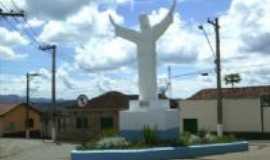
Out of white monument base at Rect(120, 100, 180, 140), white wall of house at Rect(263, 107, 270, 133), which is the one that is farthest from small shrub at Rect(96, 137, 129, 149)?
white wall of house at Rect(263, 107, 270, 133)

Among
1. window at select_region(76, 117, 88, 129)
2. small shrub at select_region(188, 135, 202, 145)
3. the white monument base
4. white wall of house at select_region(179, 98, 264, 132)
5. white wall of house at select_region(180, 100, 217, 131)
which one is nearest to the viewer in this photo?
the white monument base

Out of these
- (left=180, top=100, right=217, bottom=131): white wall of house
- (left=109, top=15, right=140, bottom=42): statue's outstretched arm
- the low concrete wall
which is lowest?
the low concrete wall

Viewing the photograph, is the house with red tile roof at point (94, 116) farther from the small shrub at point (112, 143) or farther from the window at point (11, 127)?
the small shrub at point (112, 143)

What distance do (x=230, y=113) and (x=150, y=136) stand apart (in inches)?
1090

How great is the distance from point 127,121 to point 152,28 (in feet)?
14.5

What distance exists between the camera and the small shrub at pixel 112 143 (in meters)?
24.4

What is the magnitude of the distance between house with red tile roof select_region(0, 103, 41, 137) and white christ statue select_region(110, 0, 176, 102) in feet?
149

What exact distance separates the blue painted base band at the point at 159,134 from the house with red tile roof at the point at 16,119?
45.6 m

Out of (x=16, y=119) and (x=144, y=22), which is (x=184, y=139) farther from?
(x=16, y=119)

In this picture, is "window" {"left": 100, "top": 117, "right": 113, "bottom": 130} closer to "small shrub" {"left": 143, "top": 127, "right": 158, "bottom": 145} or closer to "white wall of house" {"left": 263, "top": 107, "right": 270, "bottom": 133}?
"white wall of house" {"left": 263, "top": 107, "right": 270, "bottom": 133}

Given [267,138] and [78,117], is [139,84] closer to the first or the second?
[267,138]

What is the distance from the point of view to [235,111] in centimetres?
5191

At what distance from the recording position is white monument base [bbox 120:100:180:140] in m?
26.2

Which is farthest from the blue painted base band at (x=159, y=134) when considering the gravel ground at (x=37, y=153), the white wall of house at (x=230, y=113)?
the white wall of house at (x=230, y=113)
